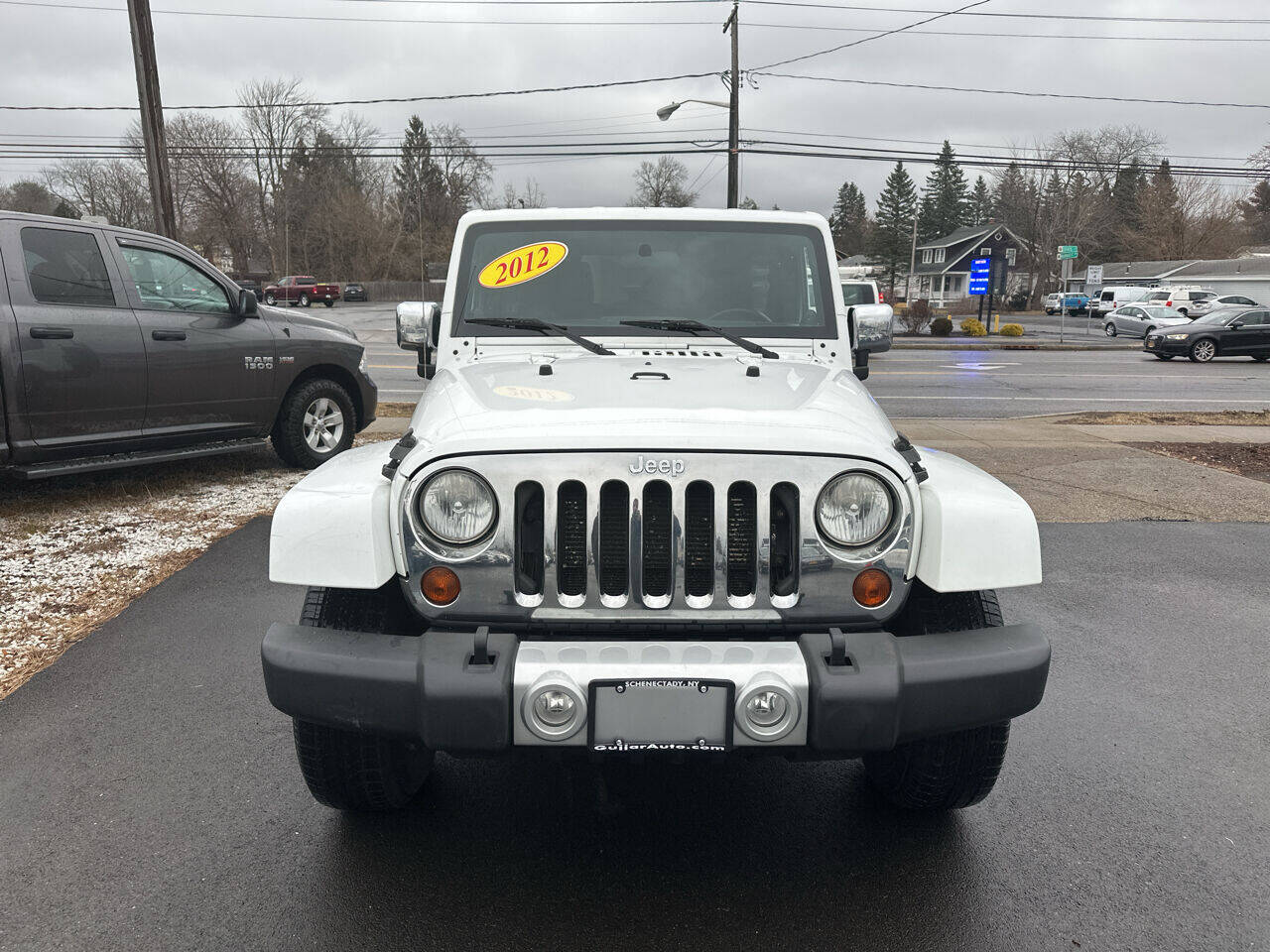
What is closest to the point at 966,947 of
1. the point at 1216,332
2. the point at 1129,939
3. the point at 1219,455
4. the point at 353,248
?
the point at 1129,939

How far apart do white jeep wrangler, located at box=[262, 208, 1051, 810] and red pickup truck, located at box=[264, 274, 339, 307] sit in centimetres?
5009

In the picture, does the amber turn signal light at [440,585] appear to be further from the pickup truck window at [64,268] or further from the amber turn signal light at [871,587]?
the pickup truck window at [64,268]

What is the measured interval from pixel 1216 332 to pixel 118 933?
27129 millimetres

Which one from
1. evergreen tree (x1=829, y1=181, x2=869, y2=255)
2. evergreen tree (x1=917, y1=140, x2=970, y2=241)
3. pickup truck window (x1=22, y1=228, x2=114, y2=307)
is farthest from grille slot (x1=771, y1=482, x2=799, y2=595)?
evergreen tree (x1=829, y1=181, x2=869, y2=255)

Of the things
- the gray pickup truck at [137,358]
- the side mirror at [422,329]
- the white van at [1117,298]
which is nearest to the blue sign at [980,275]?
the white van at [1117,298]

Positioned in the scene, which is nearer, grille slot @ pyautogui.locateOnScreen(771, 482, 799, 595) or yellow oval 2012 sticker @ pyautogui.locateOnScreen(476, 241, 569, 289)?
grille slot @ pyautogui.locateOnScreen(771, 482, 799, 595)

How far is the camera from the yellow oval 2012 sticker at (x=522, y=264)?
376cm

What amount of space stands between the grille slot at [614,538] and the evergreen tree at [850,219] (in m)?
121

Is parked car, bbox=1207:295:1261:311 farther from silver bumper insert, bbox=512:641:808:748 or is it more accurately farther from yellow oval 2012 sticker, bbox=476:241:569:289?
silver bumper insert, bbox=512:641:808:748

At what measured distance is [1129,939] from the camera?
7.55 ft

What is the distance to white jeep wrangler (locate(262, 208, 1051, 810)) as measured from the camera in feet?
6.95

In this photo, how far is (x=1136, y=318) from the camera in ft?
115

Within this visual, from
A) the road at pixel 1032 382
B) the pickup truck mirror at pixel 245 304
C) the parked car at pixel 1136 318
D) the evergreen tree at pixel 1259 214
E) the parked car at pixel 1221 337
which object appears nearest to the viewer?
the pickup truck mirror at pixel 245 304

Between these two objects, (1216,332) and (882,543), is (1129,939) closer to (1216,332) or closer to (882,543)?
(882,543)
